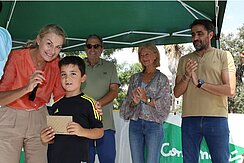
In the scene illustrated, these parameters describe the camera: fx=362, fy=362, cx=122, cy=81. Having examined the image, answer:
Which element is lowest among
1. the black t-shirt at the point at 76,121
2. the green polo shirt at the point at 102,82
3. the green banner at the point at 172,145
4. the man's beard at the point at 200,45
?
the green banner at the point at 172,145

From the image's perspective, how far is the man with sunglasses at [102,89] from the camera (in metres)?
3.47

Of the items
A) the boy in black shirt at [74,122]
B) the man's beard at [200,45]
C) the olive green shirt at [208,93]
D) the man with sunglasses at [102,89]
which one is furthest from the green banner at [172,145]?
the boy in black shirt at [74,122]

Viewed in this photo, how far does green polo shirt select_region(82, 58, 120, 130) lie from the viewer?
11.7ft

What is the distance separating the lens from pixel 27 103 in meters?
2.38

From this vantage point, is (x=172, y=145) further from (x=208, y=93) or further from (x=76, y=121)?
(x=76, y=121)

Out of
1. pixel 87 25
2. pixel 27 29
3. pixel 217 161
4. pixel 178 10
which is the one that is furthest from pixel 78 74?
pixel 27 29

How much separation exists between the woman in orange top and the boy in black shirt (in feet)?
0.46

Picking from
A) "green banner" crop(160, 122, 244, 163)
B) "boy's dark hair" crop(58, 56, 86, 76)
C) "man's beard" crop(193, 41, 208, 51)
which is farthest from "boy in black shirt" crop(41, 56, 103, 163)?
"green banner" crop(160, 122, 244, 163)

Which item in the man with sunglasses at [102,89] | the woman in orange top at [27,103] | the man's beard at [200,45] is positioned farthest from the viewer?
the man with sunglasses at [102,89]

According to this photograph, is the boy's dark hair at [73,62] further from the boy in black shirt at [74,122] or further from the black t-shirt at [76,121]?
the black t-shirt at [76,121]

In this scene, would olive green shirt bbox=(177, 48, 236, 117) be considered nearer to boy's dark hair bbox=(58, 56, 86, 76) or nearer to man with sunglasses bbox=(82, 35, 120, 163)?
man with sunglasses bbox=(82, 35, 120, 163)

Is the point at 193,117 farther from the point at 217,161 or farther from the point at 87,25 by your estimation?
the point at 87,25

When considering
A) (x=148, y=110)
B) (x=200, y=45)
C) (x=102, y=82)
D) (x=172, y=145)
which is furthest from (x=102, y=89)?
(x=172, y=145)

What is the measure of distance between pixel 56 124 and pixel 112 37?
10.8 ft
